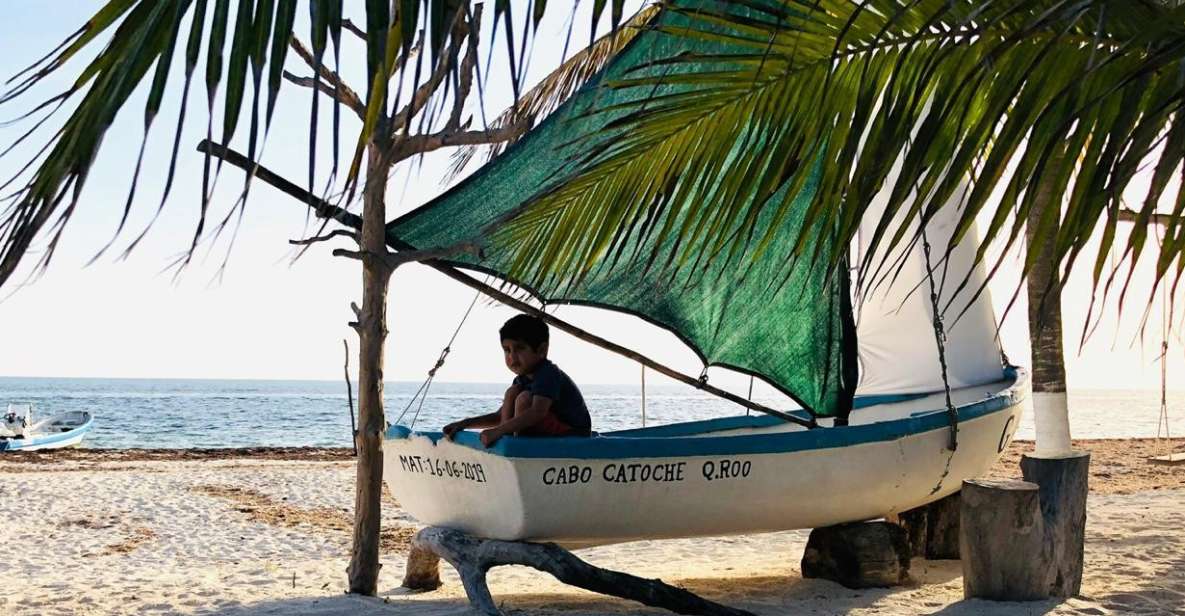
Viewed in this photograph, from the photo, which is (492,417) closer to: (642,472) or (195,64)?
(642,472)

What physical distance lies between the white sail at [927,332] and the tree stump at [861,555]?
7.69 feet

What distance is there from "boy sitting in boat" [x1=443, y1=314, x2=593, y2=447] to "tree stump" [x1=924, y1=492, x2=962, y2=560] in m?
2.91

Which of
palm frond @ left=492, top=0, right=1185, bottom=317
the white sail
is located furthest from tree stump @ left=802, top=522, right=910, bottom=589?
palm frond @ left=492, top=0, right=1185, bottom=317

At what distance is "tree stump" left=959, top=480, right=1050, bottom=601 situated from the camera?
205 inches

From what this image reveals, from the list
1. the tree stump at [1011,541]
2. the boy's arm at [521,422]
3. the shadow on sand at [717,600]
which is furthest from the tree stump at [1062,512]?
the boy's arm at [521,422]

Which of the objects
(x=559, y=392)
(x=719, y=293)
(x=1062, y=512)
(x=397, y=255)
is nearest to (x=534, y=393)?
(x=559, y=392)

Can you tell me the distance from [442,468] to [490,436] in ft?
1.86

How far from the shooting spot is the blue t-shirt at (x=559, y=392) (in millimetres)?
5105

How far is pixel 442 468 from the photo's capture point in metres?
5.41

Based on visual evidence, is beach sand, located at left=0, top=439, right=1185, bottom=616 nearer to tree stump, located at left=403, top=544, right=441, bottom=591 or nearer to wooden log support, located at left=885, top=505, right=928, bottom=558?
tree stump, located at left=403, top=544, right=441, bottom=591

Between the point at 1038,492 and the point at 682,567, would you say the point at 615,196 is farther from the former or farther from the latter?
the point at 682,567

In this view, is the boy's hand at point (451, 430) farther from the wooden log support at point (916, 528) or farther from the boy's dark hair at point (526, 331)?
A: the wooden log support at point (916, 528)

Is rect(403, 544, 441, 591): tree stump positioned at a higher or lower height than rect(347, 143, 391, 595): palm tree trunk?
lower

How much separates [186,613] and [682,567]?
3174 millimetres
